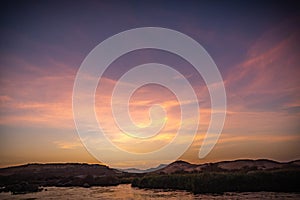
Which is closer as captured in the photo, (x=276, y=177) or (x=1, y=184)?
(x=1, y=184)

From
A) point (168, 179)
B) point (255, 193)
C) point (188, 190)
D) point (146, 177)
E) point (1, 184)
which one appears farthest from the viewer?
point (146, 177)

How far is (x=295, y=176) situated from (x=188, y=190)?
4.85m

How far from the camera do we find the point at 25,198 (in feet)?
40.4

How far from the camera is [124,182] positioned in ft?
66.5

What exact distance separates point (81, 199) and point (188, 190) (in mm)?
5317

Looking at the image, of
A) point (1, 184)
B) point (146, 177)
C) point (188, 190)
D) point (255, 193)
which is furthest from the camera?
point (146, 177)

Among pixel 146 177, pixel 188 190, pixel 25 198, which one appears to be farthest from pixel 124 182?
pixel 25 198

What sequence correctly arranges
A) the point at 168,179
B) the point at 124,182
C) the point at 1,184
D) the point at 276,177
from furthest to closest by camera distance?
the point at 124,182 < the point at 168,179 < the point at 276,177 < the point at 1,184

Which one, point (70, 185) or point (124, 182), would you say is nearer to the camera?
point (70, 185)

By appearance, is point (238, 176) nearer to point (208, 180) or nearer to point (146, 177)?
point (208, 180)

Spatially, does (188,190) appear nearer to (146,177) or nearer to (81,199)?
(146,177)

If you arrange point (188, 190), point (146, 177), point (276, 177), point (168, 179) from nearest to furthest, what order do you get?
point (276, 177), point (188, 190), point (168, 179), point (146, 177)

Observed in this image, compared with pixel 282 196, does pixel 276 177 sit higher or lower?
higher

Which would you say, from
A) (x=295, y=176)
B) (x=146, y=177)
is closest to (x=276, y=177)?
(x=295, y=176)
